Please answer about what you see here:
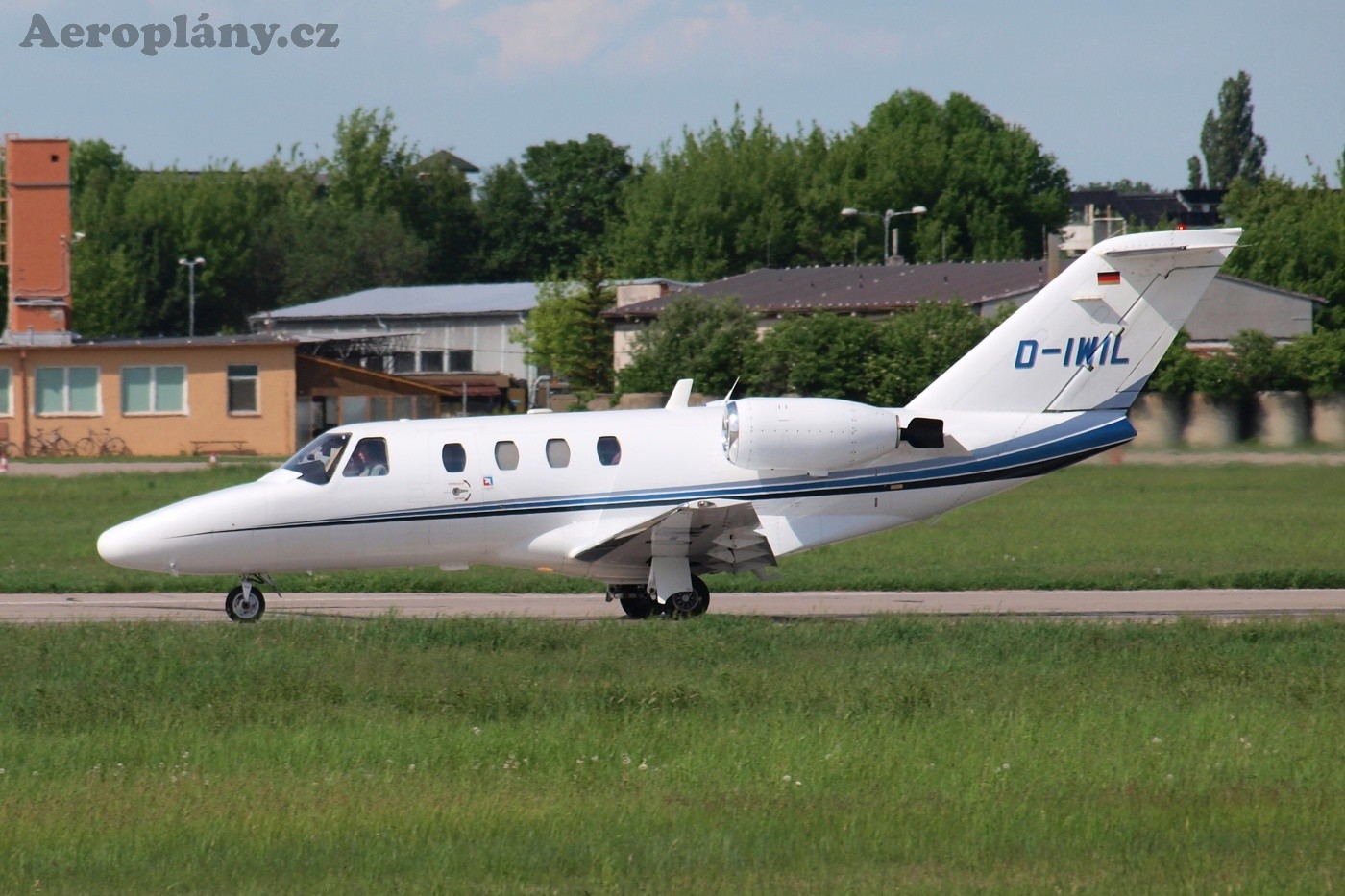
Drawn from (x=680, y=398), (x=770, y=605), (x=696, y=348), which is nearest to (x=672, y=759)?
(x=680, y=398)

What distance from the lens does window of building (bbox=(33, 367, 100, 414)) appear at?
48188mm

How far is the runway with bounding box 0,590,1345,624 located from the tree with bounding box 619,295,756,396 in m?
26.3

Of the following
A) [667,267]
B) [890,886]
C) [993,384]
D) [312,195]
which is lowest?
[890,886]

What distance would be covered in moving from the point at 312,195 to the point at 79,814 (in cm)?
11047

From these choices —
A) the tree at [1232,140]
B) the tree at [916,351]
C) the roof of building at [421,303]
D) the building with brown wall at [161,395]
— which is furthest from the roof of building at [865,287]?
the tree at [1232,140]

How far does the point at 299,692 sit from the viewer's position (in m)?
12.4

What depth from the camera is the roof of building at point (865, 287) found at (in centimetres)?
5481

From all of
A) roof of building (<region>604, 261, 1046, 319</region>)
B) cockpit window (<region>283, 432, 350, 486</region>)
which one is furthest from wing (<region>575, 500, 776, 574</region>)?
roof of building (<region>604, 261, 1046, 319</region>)

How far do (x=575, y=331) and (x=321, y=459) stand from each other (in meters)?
54.3

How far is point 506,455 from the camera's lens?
698 inches

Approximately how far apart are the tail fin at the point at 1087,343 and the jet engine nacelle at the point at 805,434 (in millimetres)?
836

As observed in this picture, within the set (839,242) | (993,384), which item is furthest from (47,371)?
(839,242)

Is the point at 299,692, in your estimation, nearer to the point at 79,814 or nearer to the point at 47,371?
the point at 79,814

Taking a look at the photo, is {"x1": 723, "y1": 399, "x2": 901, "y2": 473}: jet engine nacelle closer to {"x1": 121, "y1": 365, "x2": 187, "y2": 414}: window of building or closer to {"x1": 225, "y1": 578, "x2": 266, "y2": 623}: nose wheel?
{"x1": 225, "y1": 578, "x2": 266, "y2": 623}: nose wheel
